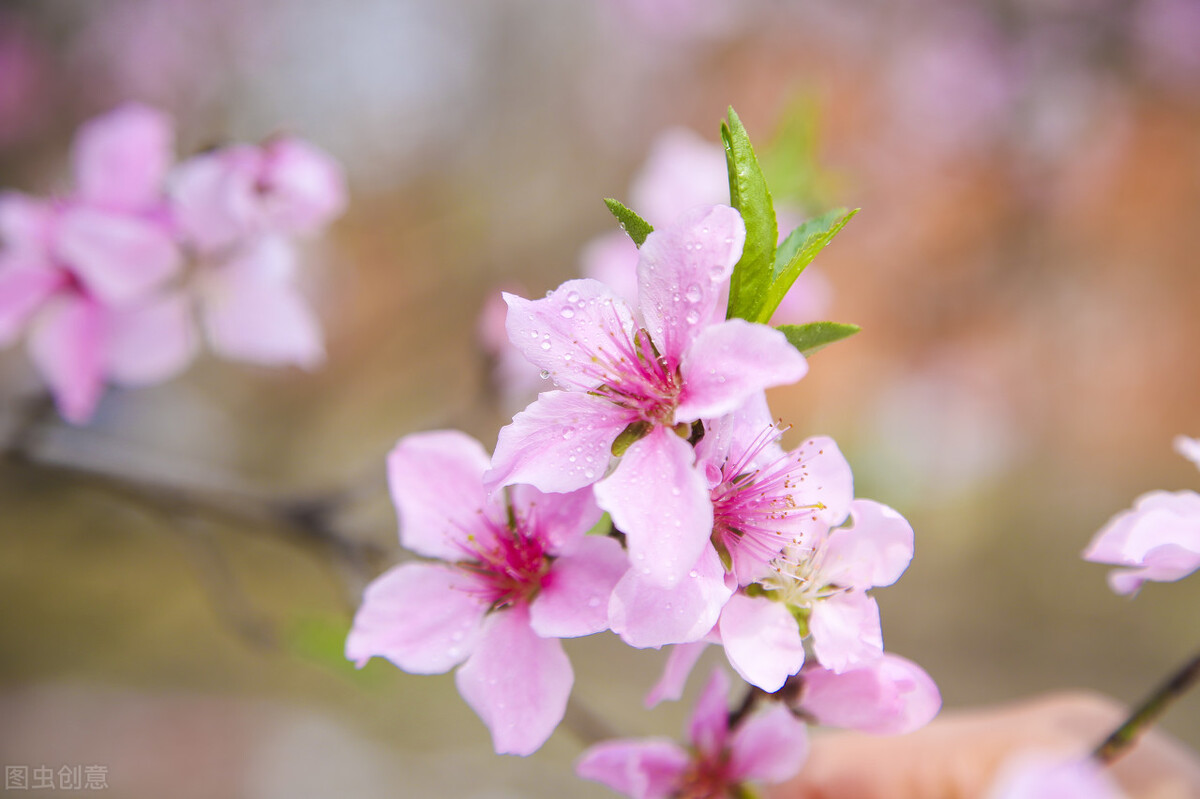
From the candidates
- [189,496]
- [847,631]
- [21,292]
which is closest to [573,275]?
[189,496]

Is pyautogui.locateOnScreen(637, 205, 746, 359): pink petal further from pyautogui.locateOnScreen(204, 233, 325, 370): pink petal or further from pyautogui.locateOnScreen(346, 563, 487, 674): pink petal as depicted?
pyautogui.locateOnScreen(204, 233, 325, 370): pink petal

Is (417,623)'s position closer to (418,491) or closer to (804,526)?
(418,491)

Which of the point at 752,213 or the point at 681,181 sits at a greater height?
the point at 681,181

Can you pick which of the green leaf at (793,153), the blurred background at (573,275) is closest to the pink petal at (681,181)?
the green leaf at (793,153)

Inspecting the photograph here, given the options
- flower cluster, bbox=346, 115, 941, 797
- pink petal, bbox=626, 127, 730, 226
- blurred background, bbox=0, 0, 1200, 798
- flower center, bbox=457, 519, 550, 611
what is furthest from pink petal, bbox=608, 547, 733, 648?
blurred background, bbox=0, 0, 1200, 798

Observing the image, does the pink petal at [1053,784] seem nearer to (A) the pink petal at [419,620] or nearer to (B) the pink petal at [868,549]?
(B) the pink petal at [868,549]

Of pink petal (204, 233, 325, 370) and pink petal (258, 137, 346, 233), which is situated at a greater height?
pink petal (258, 137, 346, 233)

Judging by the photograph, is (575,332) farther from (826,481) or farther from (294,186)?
(294,186)
